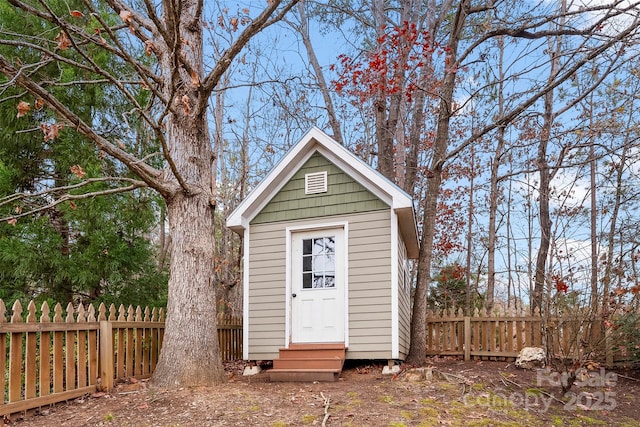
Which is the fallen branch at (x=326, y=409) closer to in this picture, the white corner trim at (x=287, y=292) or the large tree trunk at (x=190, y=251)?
the large tree trunk at (x=190, y=251)

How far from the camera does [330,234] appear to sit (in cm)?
815

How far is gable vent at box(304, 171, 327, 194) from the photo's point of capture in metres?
8.19

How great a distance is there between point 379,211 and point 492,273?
8.12 m

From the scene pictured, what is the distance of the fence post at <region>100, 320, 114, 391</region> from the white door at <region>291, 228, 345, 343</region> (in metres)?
2.87

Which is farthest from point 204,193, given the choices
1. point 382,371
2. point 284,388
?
point 382,371

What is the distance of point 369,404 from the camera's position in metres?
5.27

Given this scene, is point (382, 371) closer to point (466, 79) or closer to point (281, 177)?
point (281, 177)

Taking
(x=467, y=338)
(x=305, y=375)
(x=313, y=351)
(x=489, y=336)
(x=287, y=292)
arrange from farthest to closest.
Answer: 1. (x=467, y=338)
2. (x=489, y=336)
3. (x=287, y=292)
4. (x=313, y=351)
5. (x=305, y=375)

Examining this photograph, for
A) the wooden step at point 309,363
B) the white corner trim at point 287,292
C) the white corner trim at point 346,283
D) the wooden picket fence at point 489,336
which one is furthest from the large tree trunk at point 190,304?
the wooden picket fence at point 489,336

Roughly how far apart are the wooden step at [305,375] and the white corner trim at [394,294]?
96 centimetres

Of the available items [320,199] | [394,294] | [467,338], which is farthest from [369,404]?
[467,338]

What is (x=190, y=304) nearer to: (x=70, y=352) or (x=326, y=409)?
(x=70, y=352)

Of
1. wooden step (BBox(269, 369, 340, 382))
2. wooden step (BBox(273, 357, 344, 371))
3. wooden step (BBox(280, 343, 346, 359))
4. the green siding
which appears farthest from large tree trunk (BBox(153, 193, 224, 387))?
the green siding

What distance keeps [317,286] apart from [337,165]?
2054 millimetres
